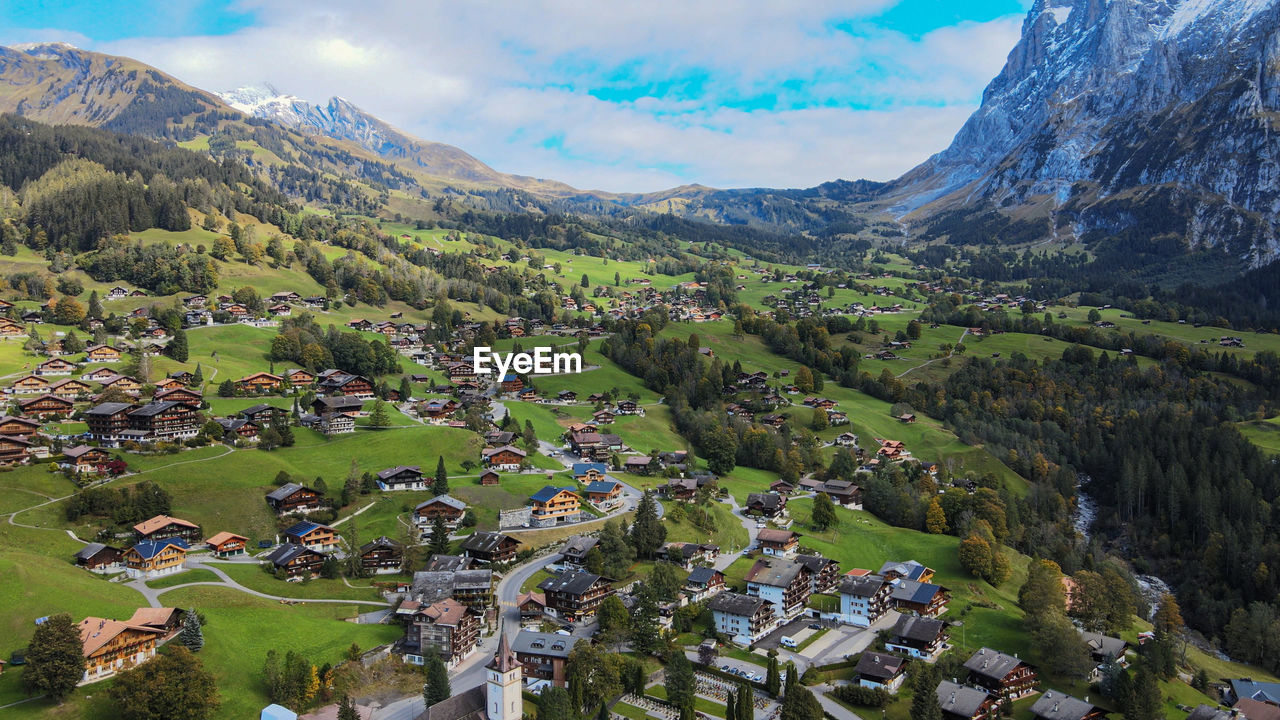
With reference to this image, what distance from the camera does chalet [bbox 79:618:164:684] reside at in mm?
45688

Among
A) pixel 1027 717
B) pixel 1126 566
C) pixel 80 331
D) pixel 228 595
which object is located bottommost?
pixel 1126 566

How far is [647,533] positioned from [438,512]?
19.8 m

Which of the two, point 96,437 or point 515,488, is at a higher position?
point 96,437

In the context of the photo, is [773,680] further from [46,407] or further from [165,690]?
[46,407]

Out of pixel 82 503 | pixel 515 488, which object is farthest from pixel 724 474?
pixel 82 503

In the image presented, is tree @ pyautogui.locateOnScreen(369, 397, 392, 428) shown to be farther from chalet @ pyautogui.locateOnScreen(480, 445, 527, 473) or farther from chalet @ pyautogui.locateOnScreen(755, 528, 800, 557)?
chalet @ pyautogui.locateOnScreen(755, 528, 800, 557)

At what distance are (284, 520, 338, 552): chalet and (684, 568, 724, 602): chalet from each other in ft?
102

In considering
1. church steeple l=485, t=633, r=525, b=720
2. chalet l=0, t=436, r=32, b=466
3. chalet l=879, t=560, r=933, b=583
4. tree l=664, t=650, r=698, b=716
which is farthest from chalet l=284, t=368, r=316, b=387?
chalet l=879, t=560, r=933, b=583

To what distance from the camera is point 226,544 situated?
65250 millimetres

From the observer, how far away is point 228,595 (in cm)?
5759

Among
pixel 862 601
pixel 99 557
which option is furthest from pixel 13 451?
pixel 862 601

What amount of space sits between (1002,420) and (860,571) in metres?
76.0

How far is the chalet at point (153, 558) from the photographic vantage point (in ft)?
196

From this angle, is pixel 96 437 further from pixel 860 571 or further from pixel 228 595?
pixel 860 571
